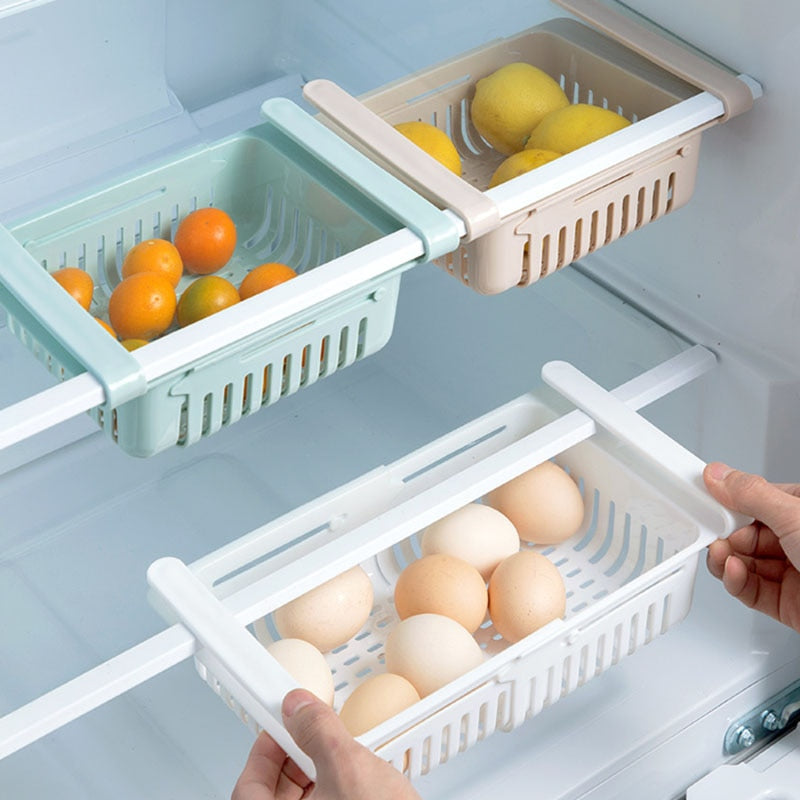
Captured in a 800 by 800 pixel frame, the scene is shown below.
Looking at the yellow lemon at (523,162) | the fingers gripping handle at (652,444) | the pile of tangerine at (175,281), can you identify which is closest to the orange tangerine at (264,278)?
the pile of tangerine at (175,281)

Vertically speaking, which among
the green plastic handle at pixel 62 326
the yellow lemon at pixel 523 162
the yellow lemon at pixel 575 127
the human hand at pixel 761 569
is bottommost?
the human hand at pixel 761 569

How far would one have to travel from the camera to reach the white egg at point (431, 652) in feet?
3.75

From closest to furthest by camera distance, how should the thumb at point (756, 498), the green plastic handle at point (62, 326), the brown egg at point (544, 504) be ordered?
the green plastic handle at point (62, 326) < the thumb at point (756, 498) < the brown egg at point (544, 504)

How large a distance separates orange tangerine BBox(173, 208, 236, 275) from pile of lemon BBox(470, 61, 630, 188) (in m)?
0.24

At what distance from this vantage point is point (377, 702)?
3.67ft

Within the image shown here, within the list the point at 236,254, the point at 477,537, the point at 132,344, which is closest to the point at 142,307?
the point at 132,344

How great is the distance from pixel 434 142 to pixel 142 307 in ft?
0.97

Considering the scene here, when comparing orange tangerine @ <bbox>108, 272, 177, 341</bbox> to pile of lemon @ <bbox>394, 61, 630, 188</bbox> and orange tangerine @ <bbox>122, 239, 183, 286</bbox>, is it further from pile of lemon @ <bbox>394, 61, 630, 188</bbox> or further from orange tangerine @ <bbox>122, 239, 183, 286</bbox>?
pile of lemon @ <bbox>394, 61, 630, 188</bbox>

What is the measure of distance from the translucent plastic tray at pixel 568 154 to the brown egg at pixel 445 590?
0.24 metres

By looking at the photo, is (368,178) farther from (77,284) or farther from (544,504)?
(544,504)

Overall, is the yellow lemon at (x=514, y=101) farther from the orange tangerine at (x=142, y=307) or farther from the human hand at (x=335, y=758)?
the human hand at (x=335, y=758)

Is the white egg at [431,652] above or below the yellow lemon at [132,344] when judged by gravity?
below

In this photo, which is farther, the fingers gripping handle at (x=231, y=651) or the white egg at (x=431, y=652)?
the white egg at (x=431, y=652)

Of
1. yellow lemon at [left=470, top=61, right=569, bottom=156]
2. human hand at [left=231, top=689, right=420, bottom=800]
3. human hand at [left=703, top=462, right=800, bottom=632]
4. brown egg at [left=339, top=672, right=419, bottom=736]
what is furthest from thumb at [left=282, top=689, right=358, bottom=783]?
yellow lemon at [left=470, top=61, right=569, bottom=156]
